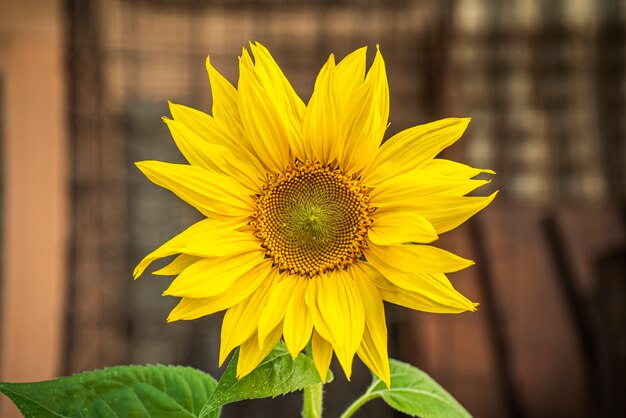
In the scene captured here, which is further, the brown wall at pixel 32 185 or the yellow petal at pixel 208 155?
the brown wall at pixel 32 185

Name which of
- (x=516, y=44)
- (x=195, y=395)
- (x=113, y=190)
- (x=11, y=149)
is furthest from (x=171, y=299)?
(x=195, y=395)

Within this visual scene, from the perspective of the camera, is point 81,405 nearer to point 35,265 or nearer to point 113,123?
point 113,123

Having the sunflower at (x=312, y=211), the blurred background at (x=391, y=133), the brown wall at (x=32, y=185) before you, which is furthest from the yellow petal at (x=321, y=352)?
the brown wall at (x=32, y=185)

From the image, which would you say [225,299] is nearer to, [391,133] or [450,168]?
[450,168]

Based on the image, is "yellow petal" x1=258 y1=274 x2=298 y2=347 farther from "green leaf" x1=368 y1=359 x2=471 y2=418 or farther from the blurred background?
the blurred background

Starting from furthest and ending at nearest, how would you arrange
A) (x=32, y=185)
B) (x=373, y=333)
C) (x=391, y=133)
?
(x=32, y=185) < (x=391, y=133) < (x=373, y=333)

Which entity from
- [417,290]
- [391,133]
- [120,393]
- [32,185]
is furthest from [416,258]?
[32,185]

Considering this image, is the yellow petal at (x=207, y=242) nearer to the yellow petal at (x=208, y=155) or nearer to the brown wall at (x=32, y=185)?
the yellow petal at (x=208, y=155)
